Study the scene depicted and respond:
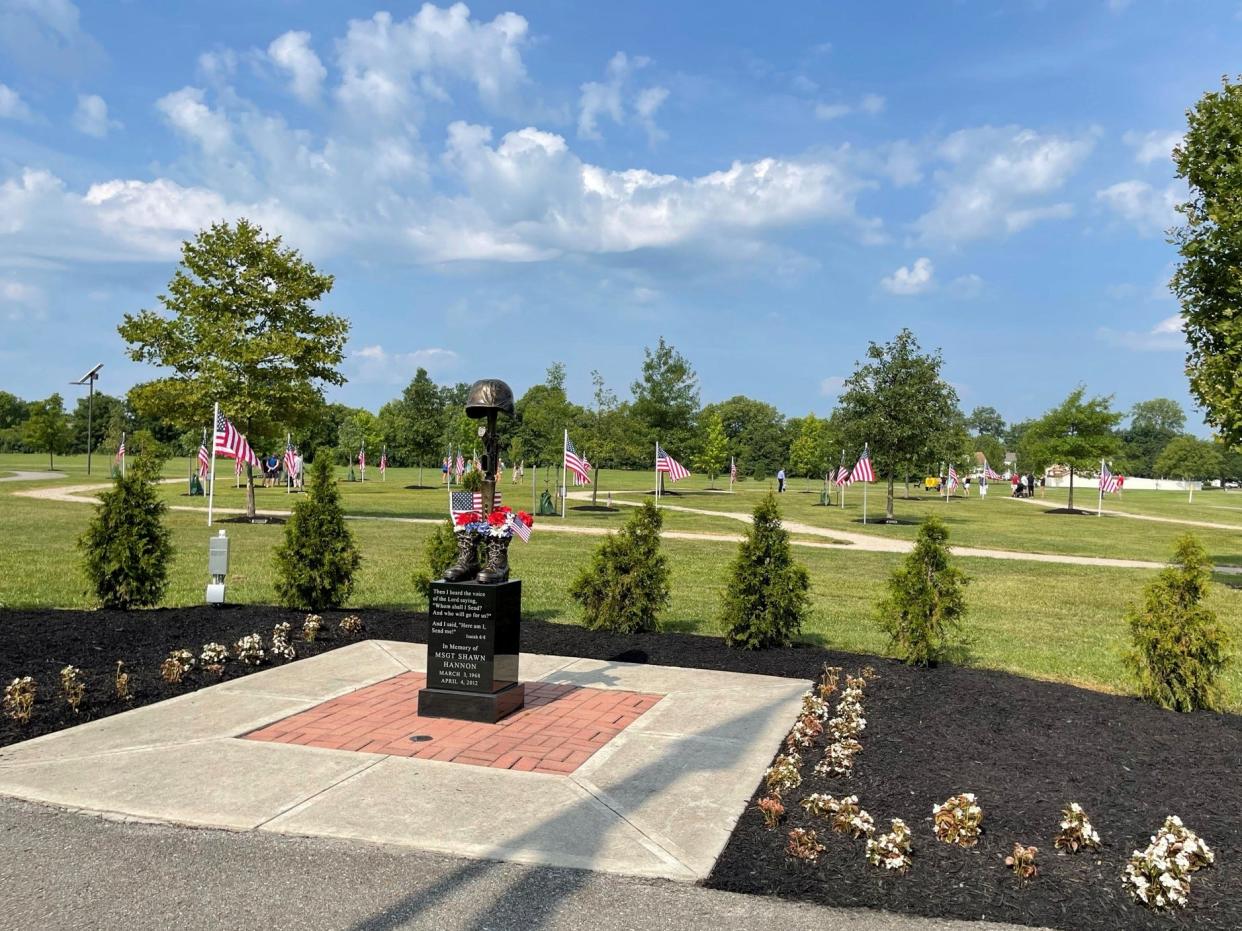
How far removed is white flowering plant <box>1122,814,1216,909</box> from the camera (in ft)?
12.7

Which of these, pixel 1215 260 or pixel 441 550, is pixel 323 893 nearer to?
pixel 441 550

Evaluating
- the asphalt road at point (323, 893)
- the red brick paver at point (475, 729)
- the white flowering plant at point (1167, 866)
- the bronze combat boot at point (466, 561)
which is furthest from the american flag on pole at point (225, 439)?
the white flowering plant at point (1167, 866)

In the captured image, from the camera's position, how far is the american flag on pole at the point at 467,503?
24.0 feet

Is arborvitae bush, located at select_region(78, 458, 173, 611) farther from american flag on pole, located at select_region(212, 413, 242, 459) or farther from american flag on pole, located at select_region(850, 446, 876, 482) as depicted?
american flag on pole, located at select_region(850, 446, 876, 482)

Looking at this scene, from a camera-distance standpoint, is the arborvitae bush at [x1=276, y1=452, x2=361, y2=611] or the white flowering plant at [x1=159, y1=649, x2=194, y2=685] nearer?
the white flowering plant at [x1=159, y1=649, x2=194, y2=685]

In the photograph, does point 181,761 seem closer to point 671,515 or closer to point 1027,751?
point 1027,751

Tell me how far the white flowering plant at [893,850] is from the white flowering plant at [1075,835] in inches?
30.1

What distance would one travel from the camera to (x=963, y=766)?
5.59 meters

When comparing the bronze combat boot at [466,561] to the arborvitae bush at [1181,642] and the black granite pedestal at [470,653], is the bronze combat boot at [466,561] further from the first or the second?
the arborvitae bush at [1181,642]

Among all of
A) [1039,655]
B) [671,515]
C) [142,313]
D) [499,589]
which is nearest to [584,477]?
[671,515]

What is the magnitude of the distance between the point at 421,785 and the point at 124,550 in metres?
6.43

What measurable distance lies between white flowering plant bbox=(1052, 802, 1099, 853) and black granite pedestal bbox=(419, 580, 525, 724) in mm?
3815

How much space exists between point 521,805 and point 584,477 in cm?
2587

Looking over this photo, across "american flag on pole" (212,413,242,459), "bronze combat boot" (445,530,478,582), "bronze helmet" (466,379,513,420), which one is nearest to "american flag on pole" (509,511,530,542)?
"bronze combat boot" (445,530,478,582)
